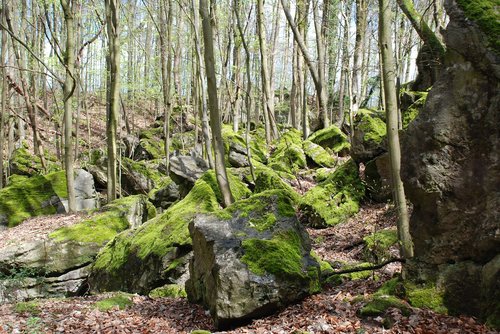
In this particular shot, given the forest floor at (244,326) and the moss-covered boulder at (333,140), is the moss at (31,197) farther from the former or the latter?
the moss-covered boulder at (333,140)

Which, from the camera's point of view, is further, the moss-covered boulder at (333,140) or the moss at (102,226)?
the moss-covered boulder at (333,140)

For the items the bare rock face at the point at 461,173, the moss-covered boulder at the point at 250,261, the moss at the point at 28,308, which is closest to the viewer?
the bare rock face at the point at 461,173

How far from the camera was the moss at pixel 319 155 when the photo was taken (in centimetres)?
1666

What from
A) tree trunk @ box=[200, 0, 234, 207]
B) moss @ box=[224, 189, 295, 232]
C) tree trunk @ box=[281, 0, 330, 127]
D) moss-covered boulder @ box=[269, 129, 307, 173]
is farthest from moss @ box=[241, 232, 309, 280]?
tree trunk @ box=[281, 0, 330, 127]

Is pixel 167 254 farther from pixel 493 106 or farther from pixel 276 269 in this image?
pixel 493 106

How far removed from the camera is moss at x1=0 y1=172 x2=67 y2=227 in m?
14.4

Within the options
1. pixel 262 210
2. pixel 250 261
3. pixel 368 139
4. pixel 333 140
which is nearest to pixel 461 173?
pixel 250 261

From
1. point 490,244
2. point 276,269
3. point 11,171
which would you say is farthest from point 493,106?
point 11,171

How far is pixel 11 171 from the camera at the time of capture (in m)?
21.3

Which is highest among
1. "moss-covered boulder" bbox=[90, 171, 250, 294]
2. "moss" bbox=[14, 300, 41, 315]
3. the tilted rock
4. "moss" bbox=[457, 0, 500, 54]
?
"moss" bbox=[457, 0, 500, 54]

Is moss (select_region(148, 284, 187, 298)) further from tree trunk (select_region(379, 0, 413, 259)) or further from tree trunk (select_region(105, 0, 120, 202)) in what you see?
tree trunk (select_region(105, 0, 120, 202))

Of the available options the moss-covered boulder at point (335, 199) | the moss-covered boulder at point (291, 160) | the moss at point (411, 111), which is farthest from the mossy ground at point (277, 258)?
the moss-covered boulder at point (291, 160)

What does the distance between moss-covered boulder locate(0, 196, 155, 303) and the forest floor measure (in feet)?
8.69

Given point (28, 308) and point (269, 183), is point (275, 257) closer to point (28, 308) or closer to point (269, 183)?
point (28, 308)
